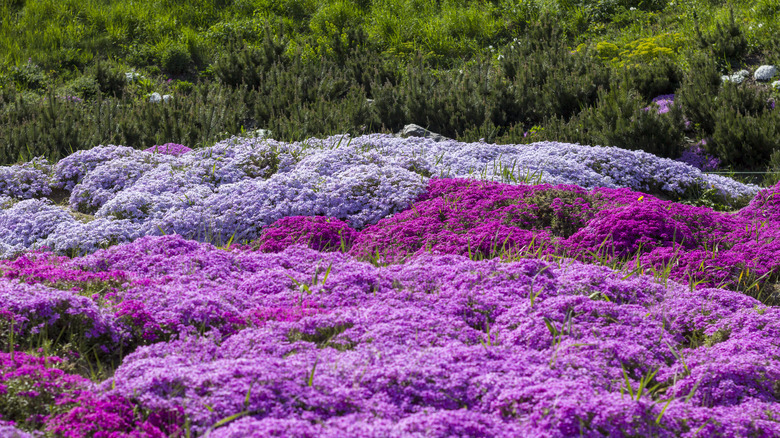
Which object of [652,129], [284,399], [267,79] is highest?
[284,399]

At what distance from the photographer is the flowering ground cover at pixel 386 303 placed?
307cm

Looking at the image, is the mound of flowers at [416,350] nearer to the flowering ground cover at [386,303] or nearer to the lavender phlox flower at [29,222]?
the flowering ground cover at [386,303]

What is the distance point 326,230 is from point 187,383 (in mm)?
3308

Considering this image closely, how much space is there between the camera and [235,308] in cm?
431

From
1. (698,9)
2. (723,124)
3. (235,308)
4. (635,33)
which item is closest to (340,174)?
(235,308)

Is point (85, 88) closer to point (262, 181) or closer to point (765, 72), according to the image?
point (262, 181)

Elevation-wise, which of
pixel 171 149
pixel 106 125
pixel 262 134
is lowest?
pixel 106 125

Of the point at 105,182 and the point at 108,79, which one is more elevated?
the point at 105,182

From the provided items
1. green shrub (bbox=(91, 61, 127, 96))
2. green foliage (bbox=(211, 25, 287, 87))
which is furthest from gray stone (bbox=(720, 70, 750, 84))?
green shrub (bbox=(91, 61, 127, 96))

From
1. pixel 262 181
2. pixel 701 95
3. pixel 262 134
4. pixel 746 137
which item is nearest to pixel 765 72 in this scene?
pixel 701 95

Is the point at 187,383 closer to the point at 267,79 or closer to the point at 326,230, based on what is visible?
the point at 326,230

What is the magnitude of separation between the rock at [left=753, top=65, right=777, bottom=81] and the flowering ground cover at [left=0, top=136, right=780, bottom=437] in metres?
4.62

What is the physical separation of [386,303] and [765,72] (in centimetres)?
1045

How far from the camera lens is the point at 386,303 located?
4.32 m
